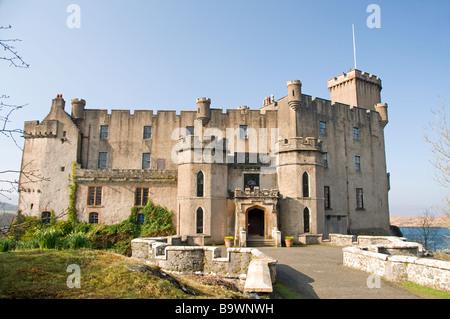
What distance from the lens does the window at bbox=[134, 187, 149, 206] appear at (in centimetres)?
2964

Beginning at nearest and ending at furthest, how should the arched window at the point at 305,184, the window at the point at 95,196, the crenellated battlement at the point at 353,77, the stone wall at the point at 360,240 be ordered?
1. the stone wall at the point at 360,240
2. the arched window at the point at 305,184
3. the window at the point at 95,196
4. the crenellated battlement at the point at 353,77

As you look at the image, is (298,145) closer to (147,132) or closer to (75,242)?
(147,132)

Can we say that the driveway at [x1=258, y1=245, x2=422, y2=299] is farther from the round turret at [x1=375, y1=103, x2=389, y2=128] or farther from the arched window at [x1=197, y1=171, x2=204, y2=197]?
the round turret at [x1=375, y1=103, x2=389, y2=128]

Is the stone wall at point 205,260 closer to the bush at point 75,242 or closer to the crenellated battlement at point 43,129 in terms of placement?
the bush at point 75,242

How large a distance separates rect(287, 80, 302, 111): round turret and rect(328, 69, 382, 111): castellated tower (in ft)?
30.3

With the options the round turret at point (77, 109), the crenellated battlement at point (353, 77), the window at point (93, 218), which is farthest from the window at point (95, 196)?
the crenellated battlement at point (353, 77)

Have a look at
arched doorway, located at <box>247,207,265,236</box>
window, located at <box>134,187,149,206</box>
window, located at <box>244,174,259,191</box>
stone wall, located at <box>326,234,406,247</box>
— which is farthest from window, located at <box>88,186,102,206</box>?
stone wall, located at <box>326,234,406,247</box>

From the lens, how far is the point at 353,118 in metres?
35.7

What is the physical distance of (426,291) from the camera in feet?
33.9

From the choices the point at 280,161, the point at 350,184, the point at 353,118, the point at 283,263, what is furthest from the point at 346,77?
the point at 283,263

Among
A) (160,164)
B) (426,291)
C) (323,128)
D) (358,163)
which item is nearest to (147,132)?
(160,164)

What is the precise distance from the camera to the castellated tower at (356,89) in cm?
3762

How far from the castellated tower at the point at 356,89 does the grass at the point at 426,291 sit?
29.6 m

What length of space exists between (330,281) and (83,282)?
337 inches
